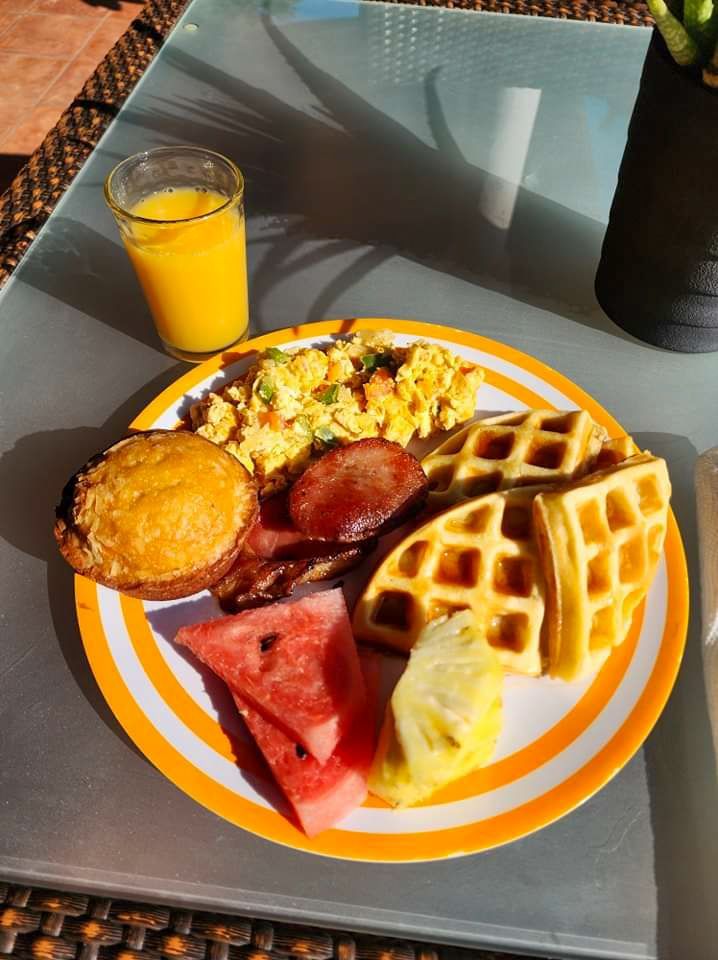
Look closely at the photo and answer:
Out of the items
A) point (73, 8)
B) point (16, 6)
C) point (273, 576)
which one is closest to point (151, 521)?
point (273, 576)

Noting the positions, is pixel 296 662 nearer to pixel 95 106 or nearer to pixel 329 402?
pixel 329 402

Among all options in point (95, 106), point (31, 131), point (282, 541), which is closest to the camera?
point (282, 541)

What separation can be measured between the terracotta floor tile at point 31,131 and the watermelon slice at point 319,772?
4230 millimetres

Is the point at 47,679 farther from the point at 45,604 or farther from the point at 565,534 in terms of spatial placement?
the point at 565,534

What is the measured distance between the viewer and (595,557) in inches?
46.6

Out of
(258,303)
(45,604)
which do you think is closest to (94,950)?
(45,604)

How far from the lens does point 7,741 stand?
1.20 meters

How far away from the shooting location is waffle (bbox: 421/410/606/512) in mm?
1337

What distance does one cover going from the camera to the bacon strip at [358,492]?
1273 mm

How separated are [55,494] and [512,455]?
0.92 m

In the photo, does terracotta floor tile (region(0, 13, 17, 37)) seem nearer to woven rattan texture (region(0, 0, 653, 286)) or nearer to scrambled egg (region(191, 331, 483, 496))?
woven rattan texture (region(0, 0, 653, 286))

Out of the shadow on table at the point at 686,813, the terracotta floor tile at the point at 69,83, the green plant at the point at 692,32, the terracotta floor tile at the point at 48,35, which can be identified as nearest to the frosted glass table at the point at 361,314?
the shadow on table at the point at 686,813

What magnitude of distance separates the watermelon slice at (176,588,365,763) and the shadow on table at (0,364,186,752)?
0.80ft

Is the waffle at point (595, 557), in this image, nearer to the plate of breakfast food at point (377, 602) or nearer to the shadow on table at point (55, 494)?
the plate of breakfast food at point (377, 602)
